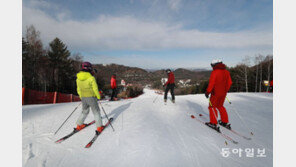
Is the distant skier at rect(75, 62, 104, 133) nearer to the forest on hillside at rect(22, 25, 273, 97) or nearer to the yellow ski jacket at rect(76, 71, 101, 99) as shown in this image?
the yellow ski jacket at rect(76, 71, 101, 99)

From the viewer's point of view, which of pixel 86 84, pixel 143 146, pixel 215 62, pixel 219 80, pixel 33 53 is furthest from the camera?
pixel 33 53

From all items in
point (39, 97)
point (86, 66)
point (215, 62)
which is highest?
point (215, 62)

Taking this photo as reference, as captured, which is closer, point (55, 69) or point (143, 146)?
point (143, 146)

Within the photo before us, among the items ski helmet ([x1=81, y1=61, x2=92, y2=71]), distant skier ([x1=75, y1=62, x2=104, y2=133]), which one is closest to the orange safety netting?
distant skier ([x1=75, y1=62, x2=104, y2=133])

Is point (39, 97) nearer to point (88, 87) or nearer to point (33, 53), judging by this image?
point (88, 87)

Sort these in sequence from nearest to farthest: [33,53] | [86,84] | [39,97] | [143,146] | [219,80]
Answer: [143,146]
[86,84]
[219,80]
[39,97]
[33,53]

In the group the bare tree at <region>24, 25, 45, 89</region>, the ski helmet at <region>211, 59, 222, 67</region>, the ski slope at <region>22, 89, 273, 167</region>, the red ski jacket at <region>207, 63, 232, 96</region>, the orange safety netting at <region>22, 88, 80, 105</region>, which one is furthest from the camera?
the bare tree at <region>24, 25, 45, 89</region>

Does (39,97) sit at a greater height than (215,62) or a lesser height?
lesser

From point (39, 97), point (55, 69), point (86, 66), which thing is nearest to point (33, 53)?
point (55, 69)

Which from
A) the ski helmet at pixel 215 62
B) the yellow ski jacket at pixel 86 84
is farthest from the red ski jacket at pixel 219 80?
the yellow ski jacket at pixel 86 84

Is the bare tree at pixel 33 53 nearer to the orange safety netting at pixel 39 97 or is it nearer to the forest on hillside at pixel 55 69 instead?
the forest on hillside at pixel 55 69

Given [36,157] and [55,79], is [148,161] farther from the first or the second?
[55,79]

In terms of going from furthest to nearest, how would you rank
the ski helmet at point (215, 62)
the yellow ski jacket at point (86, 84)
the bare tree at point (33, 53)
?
1. the bare tree at point (33, 53)
2. the ski helmet at point (215, 62)
3. the yellow ski jacket at point (86, 84)

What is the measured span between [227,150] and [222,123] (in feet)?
4.06
